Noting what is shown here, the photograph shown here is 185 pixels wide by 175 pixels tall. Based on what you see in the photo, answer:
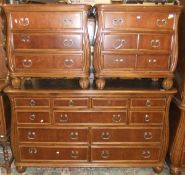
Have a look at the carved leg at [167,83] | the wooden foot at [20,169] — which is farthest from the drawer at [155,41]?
the wooden foot at [20,169]

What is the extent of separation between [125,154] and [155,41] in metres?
1.14

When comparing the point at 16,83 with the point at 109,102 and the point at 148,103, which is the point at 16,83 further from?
the point at 148,103

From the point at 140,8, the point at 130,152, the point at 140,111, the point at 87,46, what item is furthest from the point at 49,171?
the point at 140,8

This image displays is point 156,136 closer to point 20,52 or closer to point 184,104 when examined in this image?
point 184,104

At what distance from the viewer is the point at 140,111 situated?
2186 millimetres

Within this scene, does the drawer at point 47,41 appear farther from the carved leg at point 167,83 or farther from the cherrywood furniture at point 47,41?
the carved leg at point 167,83

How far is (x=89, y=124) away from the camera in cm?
221

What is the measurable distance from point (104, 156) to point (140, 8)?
144cm

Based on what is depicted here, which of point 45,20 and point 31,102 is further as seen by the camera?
point 31,102

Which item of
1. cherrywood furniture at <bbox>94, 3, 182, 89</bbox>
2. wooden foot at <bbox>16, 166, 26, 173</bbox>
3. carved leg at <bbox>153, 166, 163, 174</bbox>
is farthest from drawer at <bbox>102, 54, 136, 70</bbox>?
wooden foot at <bbox>16, 166, 26, 173</bbox>

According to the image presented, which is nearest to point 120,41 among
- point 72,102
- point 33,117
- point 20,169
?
point 72,102

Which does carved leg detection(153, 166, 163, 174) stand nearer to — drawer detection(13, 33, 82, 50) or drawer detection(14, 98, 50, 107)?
drawer detection(14, 98, 50, 107)

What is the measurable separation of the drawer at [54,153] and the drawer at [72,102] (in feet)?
1.45

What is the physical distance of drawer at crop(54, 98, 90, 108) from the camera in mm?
2148
